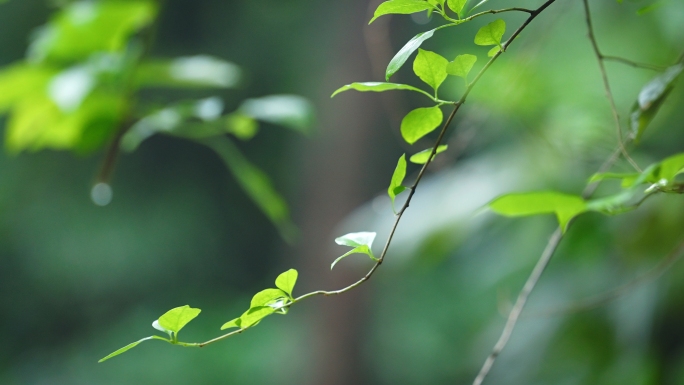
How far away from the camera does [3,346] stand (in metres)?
2.43

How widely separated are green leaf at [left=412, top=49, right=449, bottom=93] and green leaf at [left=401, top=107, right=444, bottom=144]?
0.01 meters

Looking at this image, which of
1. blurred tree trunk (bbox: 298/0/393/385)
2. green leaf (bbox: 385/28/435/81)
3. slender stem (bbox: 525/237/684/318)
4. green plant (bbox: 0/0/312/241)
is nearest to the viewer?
green leaf (bbox: 385/28/435/81)

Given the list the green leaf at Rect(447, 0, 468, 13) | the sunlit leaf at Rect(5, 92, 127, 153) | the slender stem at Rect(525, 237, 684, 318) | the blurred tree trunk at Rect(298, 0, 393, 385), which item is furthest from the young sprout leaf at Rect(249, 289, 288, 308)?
the blurred tree trunk at Rect(298, 0, 393, 385)

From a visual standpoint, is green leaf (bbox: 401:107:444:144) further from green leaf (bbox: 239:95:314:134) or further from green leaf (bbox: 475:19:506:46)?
green leaf (bbox: 239:95:314:134)

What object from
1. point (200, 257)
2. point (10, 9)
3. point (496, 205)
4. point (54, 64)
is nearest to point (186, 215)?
point (200, 257)

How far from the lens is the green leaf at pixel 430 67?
20 centimetres

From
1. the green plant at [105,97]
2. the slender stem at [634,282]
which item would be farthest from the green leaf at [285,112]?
the slender stem at [634,282]

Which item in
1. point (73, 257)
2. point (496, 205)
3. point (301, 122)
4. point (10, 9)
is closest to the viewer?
point (496, 205)

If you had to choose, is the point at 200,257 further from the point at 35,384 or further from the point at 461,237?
the point at 461,237

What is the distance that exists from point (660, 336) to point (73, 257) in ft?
7.56

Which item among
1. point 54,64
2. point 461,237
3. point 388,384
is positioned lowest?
point 388,384

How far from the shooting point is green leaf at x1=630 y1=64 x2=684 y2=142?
0.28 meters

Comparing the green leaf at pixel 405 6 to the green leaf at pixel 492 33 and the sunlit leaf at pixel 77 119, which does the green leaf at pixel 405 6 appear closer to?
the green leaf at pixel 492 33

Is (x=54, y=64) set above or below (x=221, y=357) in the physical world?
above
